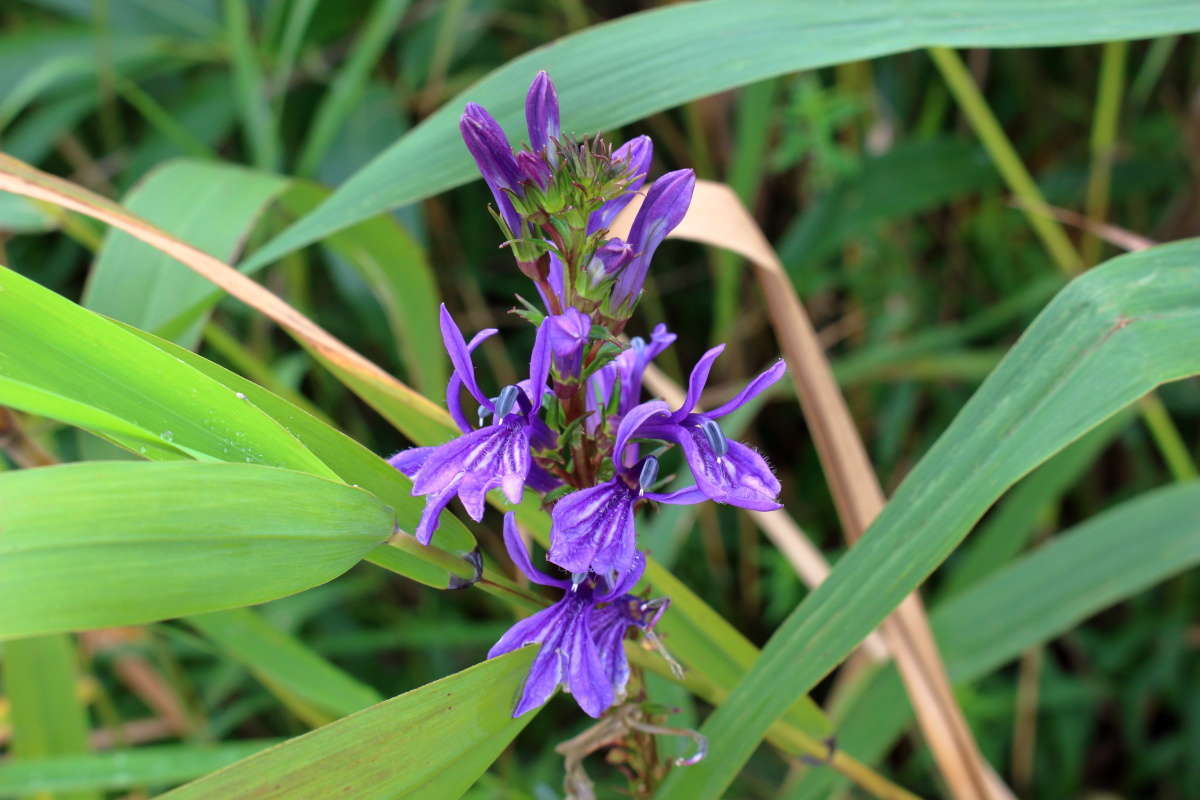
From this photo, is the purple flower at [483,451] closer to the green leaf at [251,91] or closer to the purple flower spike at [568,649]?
the purple flower spike at [568,649]

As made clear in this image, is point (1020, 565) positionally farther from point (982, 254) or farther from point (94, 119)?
point (94, 119)

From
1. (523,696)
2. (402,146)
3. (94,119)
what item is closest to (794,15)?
(402,146)

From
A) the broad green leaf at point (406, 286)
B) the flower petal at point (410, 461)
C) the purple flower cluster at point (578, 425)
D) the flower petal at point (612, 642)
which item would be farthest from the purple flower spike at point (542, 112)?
the broad green leaf at point (406, 286)

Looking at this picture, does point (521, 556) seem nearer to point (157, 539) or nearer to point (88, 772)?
point (157, 539)

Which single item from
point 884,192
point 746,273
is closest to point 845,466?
point 884,192

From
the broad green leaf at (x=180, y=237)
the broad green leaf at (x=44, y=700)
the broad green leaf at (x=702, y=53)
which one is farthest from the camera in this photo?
the broad green leaf at (x=44, y=700)
